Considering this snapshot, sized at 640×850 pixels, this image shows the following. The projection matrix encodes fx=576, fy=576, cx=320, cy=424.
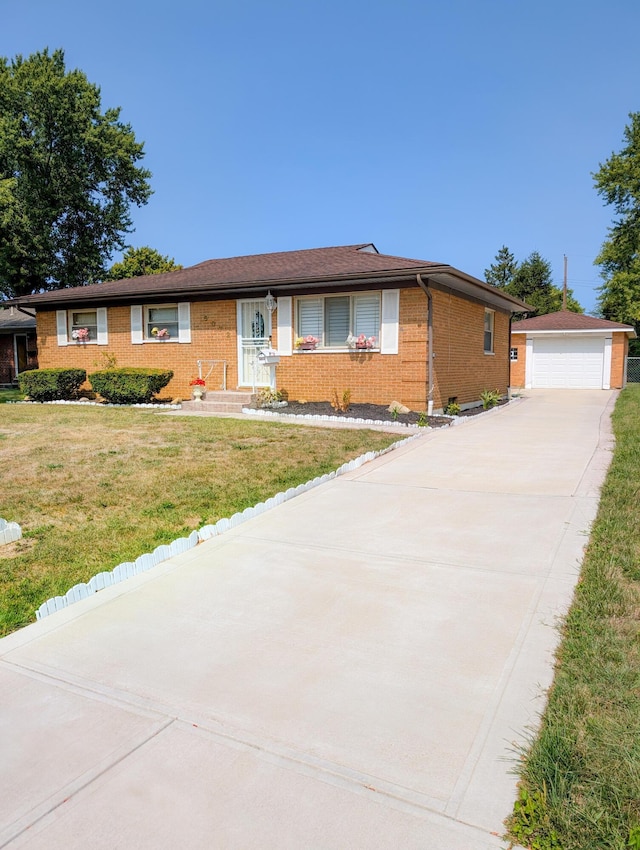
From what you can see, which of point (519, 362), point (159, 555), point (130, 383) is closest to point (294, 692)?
point (159, 555)

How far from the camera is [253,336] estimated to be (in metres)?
14.7

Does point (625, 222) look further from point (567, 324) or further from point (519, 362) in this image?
point (519, 362)

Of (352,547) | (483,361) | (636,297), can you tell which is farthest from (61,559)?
(636,297)

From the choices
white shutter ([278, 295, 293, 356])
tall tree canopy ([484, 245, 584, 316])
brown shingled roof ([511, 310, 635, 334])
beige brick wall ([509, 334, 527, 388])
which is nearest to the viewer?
white shutter ([278, 295, 293, 356])

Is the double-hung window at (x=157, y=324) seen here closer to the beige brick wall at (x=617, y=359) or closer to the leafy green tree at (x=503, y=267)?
the beige brick wall at (x=617, y=359)

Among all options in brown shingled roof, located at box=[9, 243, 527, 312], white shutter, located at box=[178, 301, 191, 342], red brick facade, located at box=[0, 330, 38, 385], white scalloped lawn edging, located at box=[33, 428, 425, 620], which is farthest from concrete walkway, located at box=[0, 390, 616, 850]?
red brick facade, located at box=[0, 330, 38, 385]

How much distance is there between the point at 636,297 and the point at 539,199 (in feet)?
33.2

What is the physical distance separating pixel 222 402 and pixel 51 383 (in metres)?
5.31

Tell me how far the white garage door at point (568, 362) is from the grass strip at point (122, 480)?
17515mm

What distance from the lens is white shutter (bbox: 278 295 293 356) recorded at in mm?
13859

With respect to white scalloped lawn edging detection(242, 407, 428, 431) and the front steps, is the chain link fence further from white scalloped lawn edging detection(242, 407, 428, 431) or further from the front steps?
the front steps

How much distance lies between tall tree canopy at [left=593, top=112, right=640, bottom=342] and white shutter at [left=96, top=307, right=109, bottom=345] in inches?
1162

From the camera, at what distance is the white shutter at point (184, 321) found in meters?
15.3

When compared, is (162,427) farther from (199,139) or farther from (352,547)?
(199,139)
